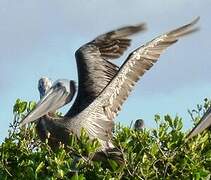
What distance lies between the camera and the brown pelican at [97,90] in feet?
48.8

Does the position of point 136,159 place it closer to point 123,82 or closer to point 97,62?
point 123,82

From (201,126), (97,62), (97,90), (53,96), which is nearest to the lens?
(201,126)

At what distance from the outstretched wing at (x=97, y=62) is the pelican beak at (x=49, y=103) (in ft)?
0.92

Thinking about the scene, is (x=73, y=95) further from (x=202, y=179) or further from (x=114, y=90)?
(x=202, y=179)

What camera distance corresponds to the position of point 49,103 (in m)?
15.0

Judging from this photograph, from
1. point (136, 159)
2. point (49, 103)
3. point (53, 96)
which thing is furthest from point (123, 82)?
point (136, 159)

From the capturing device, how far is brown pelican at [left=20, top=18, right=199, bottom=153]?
14.9 meters

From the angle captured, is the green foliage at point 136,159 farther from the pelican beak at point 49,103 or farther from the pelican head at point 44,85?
the pelican head at point 44,85

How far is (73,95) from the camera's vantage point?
16.0 meters

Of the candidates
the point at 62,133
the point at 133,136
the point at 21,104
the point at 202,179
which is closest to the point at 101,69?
the point at 62,133

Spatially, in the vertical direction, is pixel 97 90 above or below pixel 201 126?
below

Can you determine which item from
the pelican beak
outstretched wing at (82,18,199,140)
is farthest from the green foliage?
outstretched wing at (82,18,199,140)

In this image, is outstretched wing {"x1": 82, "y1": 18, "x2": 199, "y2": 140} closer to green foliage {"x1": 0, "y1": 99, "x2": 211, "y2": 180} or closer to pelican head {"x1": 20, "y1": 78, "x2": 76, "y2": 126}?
pelican head {"x1": 20, "y1": 78, "x2": 76, "y2": 126}

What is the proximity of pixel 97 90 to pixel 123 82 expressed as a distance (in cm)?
79
